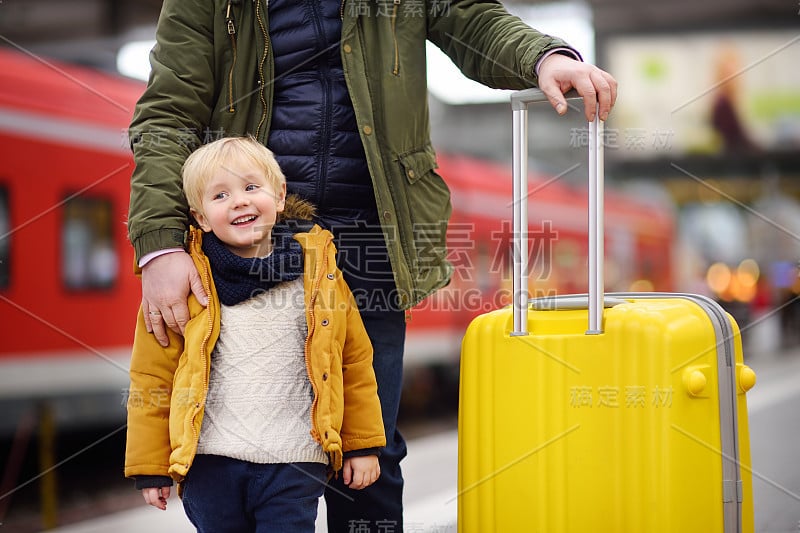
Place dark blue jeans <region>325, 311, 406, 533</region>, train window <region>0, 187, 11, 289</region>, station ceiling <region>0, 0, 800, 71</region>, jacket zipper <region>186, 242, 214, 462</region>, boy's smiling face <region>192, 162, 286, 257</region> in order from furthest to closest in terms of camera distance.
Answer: station ceiling <region>0, 0, 800, 71</region>, train window <region>0, 187, 11, 289</region>, dark blue jeans <region>325, 311, 406, 533</region>, boy's smiling face <region>192, 162, 286, 257</region>, jacket zipper <region>186, 242, 214, 462</region>

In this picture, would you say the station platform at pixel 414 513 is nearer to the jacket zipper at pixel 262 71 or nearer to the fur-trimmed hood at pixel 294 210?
the fur-trimmed hood at pixel 294 210

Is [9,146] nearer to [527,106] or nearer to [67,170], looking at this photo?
[67,170]

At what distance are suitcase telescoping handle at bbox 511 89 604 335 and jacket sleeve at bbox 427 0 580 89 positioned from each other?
0.07 m

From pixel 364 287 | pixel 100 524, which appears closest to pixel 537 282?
pixel 100 524

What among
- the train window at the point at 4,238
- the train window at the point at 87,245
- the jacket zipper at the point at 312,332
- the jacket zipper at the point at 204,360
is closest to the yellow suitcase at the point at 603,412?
the jacket zipper at the point at 312,332

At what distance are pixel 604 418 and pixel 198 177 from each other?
100cm

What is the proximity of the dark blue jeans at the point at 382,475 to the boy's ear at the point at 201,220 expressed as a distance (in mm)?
421

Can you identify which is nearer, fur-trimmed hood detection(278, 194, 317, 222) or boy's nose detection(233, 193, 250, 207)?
boy's nose detection(233, 193, 250, 207)

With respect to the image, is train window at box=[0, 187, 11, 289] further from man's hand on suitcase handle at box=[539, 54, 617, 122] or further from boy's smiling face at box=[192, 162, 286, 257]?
man's hand on suitcase handle at box=[539, 54, 617, 122]

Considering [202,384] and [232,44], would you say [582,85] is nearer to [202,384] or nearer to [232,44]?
[232,44]

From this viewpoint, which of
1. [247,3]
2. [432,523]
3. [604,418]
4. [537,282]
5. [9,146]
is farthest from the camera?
[537,282]

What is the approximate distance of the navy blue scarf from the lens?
2.02 metres

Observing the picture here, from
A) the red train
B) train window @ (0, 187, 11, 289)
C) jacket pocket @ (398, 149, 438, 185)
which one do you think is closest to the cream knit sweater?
jacket pocket @ (398, 149, 438, 185)

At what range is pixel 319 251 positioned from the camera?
208cm
